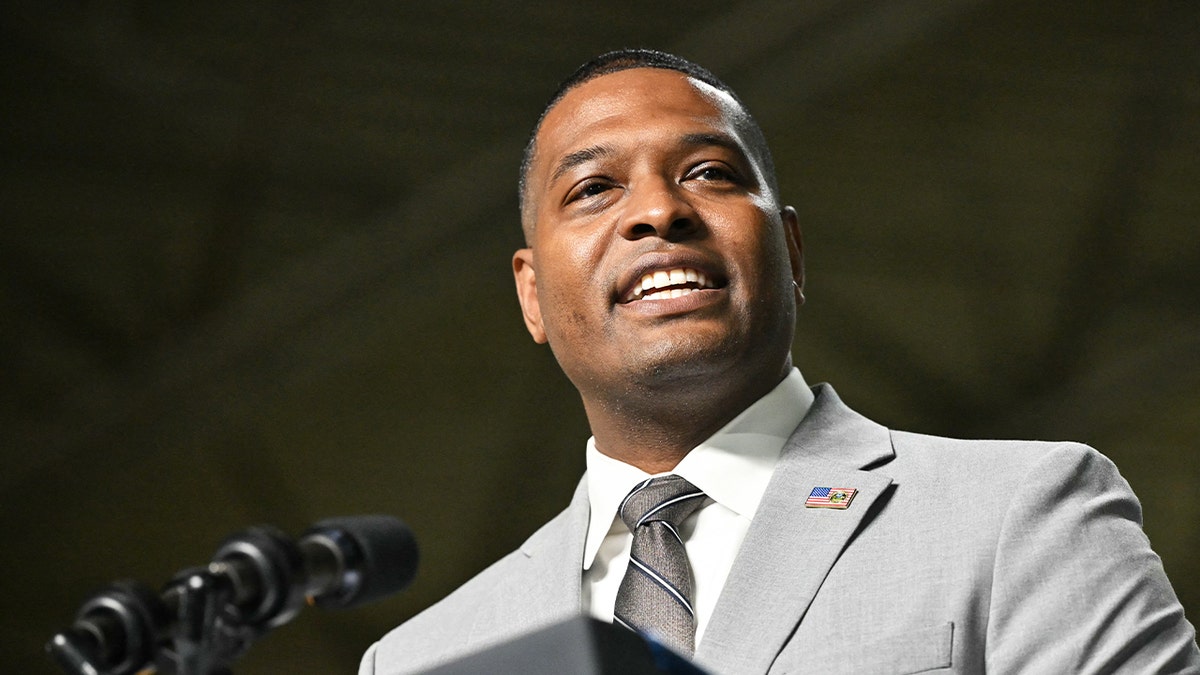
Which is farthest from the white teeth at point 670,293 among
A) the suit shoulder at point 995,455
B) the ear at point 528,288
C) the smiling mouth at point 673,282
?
the ear at point 528,288

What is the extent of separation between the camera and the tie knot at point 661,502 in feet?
6.66

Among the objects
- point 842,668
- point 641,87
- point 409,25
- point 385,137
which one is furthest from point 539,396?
point 842,668

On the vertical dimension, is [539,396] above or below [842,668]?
below

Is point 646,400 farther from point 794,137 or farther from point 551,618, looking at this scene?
point 794,137

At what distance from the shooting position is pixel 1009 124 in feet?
21.0

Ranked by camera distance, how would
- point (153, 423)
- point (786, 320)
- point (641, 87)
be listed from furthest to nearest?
point (153, 423) < point (641, 87) < point (786, 320)

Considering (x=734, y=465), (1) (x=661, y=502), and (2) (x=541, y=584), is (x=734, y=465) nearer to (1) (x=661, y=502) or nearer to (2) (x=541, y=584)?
(1) (x=661, y=502)

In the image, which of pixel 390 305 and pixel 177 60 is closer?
pixel 177 60

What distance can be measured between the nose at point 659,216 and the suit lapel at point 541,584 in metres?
0.46

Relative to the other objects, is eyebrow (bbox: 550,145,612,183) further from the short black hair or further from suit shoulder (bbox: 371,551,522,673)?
suit shoulder (bbox: 371,551,522,673)

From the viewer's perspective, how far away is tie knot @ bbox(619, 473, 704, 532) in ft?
6.66

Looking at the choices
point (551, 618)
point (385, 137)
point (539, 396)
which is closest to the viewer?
point (551, 618)

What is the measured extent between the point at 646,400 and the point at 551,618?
36 cm

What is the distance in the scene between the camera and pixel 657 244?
6.89ft
